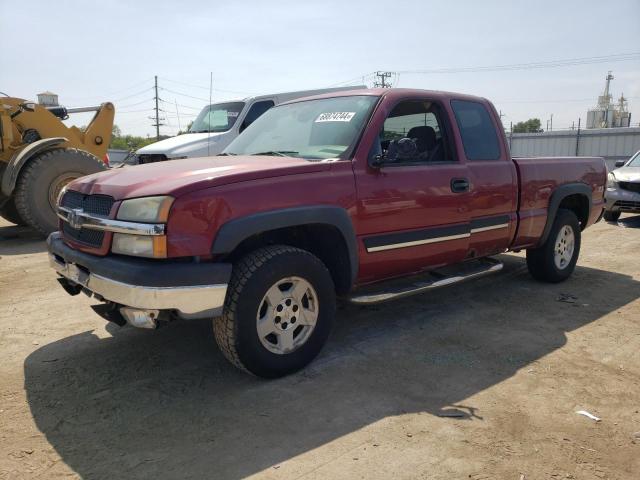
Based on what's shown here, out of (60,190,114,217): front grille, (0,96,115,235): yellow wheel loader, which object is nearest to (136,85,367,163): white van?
(0,96,115,235): yellow wheel loader

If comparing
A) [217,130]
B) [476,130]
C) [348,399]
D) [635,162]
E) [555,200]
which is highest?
[217,130]

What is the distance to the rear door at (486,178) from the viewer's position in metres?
4.62

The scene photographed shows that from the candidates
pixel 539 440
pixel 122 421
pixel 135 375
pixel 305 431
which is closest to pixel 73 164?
pixel 135 375

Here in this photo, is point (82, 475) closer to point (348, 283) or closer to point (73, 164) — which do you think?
point (348, 283)

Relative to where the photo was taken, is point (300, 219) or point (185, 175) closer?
point (185, 175)

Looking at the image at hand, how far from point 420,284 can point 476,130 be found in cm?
163

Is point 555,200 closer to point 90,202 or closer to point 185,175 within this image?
point 185,175

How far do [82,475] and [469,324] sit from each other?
3196 mm

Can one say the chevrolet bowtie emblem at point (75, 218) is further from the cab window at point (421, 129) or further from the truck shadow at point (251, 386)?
the cab window at point (421, 129)

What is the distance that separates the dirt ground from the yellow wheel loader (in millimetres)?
3623

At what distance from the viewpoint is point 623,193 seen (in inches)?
408

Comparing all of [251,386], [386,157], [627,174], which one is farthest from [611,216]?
[251,386]

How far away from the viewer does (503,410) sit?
3.10 m

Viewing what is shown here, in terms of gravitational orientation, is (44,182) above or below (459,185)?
below
